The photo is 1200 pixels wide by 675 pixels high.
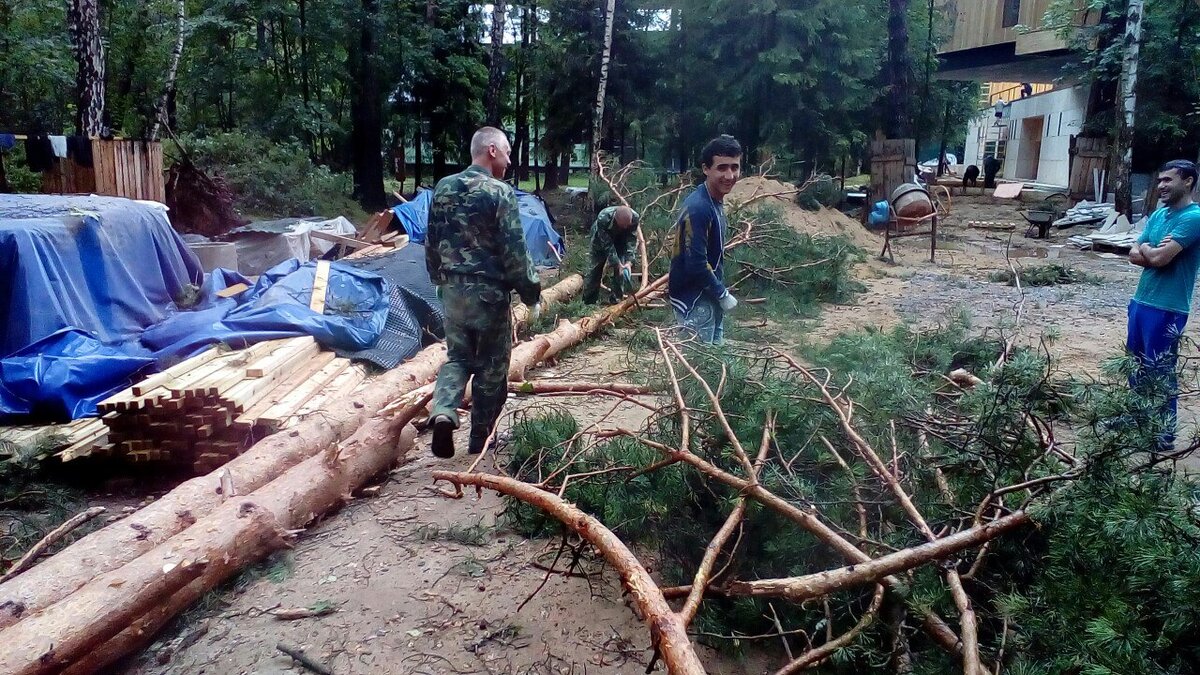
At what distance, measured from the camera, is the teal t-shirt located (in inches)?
171

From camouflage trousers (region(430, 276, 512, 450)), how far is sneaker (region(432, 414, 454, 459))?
0.12ft

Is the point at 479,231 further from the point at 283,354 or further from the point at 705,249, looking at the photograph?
the point at 283,354

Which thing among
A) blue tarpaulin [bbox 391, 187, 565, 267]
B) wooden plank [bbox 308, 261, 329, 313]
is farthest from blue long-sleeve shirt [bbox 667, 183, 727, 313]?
blue tarpaulin [bbox 391, 187, 565, 267]

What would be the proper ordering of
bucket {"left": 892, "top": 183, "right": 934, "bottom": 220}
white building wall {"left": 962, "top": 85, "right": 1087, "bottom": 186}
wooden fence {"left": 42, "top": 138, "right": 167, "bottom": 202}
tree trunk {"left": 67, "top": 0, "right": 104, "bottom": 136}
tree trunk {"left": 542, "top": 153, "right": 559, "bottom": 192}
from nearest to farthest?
wooden fence {"left": 42, "top": 138, "right": 167, "bottom": 202} → tree trunk {"left": 67, "top": 0, "right": 104, "bottom": 136} → bucket {"left": 892, "top": 183, "right": 934, "bottom": 220} → white building wall {"left": 962, "top": 85, "right": 1087, "bottom": 186} → tree trunk {"left": 542, "top": 153, "right": 559, "bottom": 192}

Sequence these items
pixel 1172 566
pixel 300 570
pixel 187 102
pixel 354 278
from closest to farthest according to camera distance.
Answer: pixel 1172 566 < pixel 300 570 < pixel 354 278 < pixel 187 102

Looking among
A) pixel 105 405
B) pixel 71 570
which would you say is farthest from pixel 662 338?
pixel 105 405

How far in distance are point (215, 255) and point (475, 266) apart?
6048mm

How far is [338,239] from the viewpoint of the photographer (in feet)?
34.6

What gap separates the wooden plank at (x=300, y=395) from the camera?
4609mm

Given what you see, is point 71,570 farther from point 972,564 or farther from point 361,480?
point 972,564

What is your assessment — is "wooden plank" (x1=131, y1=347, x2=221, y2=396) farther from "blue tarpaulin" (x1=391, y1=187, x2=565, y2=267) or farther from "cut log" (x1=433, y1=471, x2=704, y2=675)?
"blue tarpaulin" (x1=391, y1=187, x2=565, y2=267)

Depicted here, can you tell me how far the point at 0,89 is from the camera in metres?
16.4

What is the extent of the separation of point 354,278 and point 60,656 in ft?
16.5

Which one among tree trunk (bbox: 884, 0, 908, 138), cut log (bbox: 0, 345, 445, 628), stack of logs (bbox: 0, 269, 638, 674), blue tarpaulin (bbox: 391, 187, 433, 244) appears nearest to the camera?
stack of logs (bbox: 0, 269, 638, 674)
